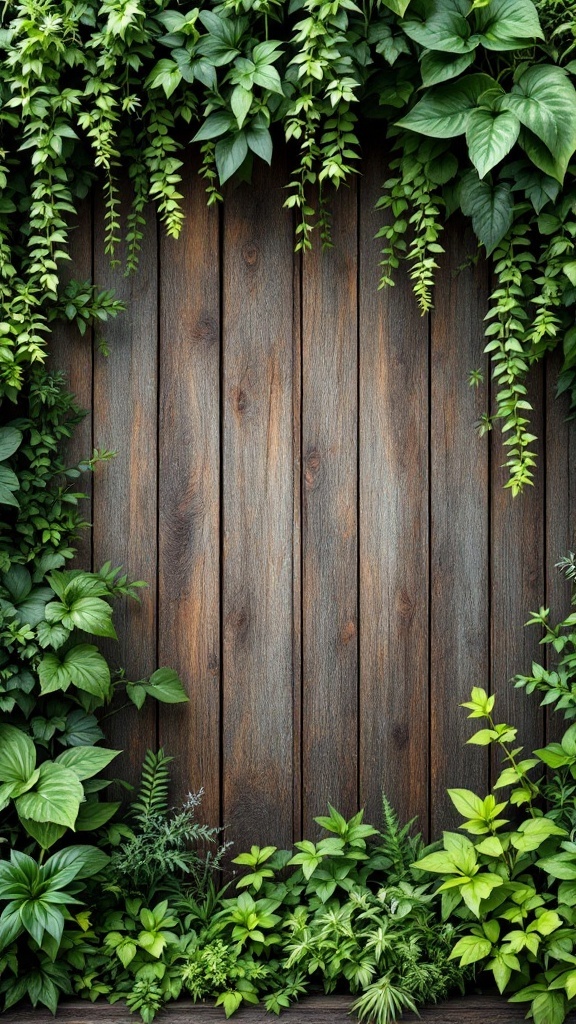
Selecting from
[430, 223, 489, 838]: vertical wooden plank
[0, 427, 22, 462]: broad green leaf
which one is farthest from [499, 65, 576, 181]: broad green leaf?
[0, 427, 22, 462]: broad green leaf

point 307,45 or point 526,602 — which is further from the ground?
point 307,45

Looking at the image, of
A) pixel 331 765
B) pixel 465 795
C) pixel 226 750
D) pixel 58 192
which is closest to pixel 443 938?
pixel 465 795

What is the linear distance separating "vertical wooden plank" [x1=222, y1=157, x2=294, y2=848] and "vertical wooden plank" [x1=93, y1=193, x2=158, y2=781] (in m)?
0.22

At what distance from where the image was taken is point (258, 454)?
2293 millimetres

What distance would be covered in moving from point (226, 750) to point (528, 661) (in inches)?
36.8

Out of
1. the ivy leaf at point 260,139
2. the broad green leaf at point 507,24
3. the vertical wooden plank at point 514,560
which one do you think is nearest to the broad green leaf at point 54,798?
the vertical wooden plank at point 514,560

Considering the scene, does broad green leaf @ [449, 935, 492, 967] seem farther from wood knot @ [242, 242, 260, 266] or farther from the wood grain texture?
wood knot @ [242, 242, 260, 266]

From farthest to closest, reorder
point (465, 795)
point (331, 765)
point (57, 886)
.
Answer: point (331, 765) < point (465, 795) < point (57, 886)

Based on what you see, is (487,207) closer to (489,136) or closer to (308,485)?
(489,136)

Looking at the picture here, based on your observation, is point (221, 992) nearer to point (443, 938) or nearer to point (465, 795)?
point (443, 938)

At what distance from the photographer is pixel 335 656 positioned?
7.49ft

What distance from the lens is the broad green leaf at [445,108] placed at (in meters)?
1.99

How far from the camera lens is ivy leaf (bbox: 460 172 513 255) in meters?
2.04

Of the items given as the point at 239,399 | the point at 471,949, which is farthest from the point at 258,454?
the point at 471,949
